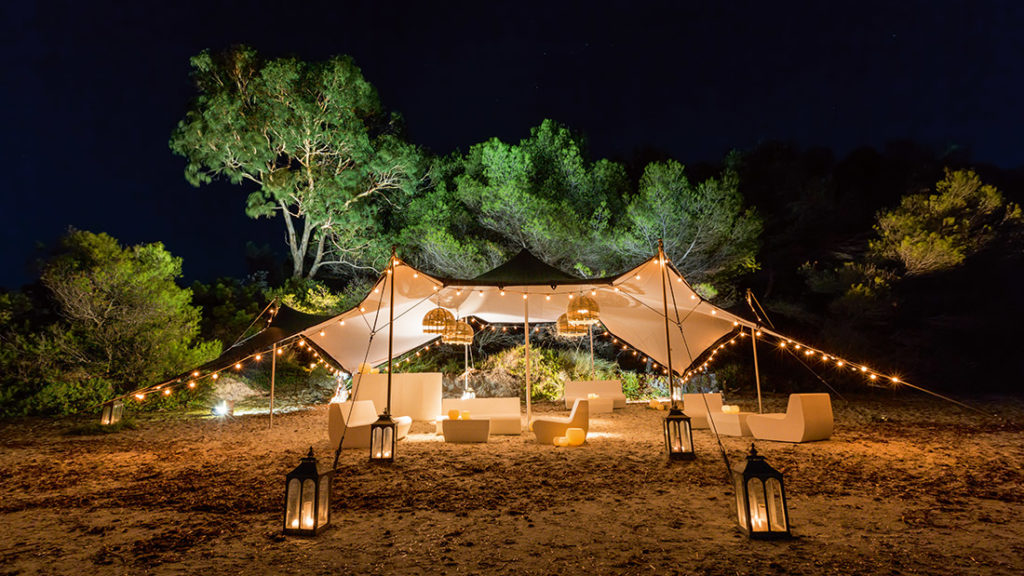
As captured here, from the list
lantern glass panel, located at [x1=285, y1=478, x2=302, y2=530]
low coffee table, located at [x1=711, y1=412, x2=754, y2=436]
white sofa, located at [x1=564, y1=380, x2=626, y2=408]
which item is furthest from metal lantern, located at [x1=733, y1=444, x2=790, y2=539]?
white sofa, located at [x1=564, y1=380, x2=626, y2=408]

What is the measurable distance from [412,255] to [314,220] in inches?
131

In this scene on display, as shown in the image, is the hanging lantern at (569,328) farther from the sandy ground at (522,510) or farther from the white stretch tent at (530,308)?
the sandy ground at (522,510)

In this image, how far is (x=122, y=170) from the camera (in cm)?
3447

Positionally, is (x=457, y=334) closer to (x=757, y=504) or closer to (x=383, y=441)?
(x=383, y=441)

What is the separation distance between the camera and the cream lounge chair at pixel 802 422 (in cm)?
556

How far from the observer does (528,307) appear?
938 cm

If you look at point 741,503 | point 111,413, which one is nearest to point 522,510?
point 741,503

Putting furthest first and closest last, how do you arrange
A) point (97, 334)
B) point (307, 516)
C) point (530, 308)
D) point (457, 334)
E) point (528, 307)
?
point (530, 308) → point (97, 334) → point (528, 307) → point (457, 334) → point (307, 516)

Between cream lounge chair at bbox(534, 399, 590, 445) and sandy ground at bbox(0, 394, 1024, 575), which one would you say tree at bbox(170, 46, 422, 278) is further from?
cream lounge chair at bbox(534, 399, 590, 445)

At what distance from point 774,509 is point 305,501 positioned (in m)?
2.54

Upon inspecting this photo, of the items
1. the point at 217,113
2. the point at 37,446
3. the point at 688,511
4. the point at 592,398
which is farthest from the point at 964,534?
the point at 217,113

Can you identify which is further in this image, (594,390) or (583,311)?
(594,390)

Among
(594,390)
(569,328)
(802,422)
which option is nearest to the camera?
(802,422)

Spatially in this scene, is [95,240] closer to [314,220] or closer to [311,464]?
[314,220]
